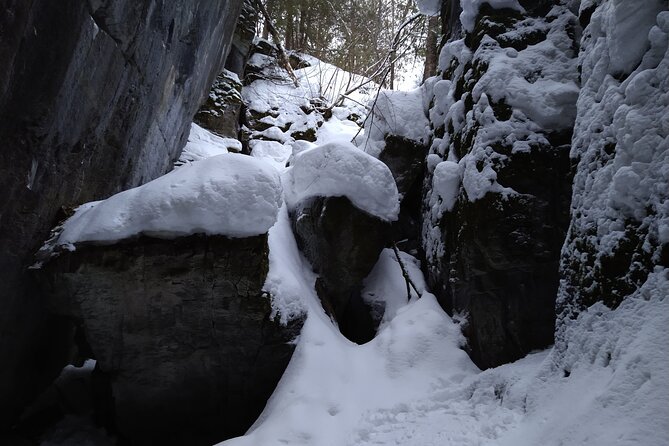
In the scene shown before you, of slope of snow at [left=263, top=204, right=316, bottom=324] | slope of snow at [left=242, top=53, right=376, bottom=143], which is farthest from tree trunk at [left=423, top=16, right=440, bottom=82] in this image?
slope of snow at [left=263, top=204, right=316, bottom=324]

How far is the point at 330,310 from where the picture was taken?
6414mm

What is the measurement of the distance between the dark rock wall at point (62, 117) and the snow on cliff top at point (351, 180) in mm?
2718

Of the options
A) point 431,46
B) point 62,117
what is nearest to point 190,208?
point 62,117

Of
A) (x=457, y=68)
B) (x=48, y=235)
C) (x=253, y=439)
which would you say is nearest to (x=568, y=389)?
(x=253, y=439)

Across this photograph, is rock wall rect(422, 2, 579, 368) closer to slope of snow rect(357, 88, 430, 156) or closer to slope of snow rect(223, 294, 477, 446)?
slope of snow rect(223, 294, 477, 446)

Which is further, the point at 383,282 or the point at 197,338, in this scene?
the point at 383,282

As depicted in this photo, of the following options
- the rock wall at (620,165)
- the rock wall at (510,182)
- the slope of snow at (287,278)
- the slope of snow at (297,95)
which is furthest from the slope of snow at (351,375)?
the slope of snow at (297,95)

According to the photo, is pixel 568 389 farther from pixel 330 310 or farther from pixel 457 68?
pixel 457 68

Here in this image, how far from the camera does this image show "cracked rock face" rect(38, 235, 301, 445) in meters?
4.84

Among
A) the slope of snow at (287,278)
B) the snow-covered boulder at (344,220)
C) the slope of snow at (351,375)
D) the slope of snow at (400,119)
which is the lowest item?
the slope of snow at (351,375)

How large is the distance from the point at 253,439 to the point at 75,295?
2582 millimetres

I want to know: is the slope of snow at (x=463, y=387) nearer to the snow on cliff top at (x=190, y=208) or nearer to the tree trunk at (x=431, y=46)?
the snow on cliff top at (x=190, y=208)

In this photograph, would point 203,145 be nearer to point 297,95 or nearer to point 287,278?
point 297,95

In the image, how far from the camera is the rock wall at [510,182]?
4.53 metres
